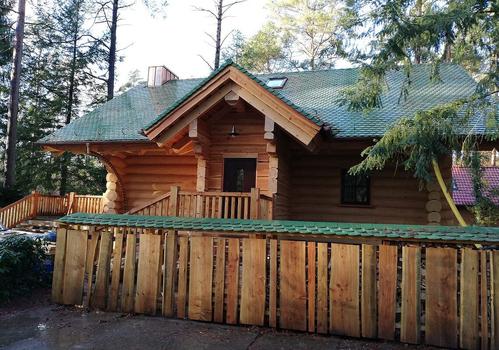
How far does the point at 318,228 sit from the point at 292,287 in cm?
88

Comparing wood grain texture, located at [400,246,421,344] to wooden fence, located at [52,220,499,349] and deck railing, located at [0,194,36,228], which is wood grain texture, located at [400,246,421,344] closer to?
wooden fence, located at [52,220,499,349]

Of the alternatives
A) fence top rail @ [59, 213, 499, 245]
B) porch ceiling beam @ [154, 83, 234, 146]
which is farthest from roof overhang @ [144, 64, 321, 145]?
fence top rail @ [59, 213, 499, 245]

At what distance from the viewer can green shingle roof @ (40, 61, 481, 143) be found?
1050cm

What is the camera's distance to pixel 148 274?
5777 mm

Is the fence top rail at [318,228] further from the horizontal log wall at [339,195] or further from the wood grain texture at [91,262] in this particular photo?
the horizontal log wall at [339,195]

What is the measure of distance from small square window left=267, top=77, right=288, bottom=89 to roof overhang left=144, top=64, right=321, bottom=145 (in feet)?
18.2

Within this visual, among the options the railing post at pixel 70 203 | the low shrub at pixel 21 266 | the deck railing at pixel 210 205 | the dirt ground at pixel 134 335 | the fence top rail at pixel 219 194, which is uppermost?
the fence top rail at pixel 219 194

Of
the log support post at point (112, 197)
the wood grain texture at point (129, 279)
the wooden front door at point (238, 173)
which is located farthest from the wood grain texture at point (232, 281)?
the log support post at point (112, 197)

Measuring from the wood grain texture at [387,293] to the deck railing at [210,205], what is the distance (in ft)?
12.7

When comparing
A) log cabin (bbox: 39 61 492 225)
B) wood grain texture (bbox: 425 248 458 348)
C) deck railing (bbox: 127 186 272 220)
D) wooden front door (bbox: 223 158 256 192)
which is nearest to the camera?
wood grain texture (bbox: 425 248 458 348)

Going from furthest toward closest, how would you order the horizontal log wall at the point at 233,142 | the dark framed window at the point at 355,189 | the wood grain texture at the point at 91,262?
1. the dark framed window at the point at 355,189
2. the horizontal log wall at the point at 233,142
3. the wood grain texture at the point at 91,262

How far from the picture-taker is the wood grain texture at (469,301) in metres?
4.48

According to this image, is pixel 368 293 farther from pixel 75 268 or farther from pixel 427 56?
pixel 427 56

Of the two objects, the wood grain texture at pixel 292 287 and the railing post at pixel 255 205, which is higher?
the railing post at pixel 255 205
